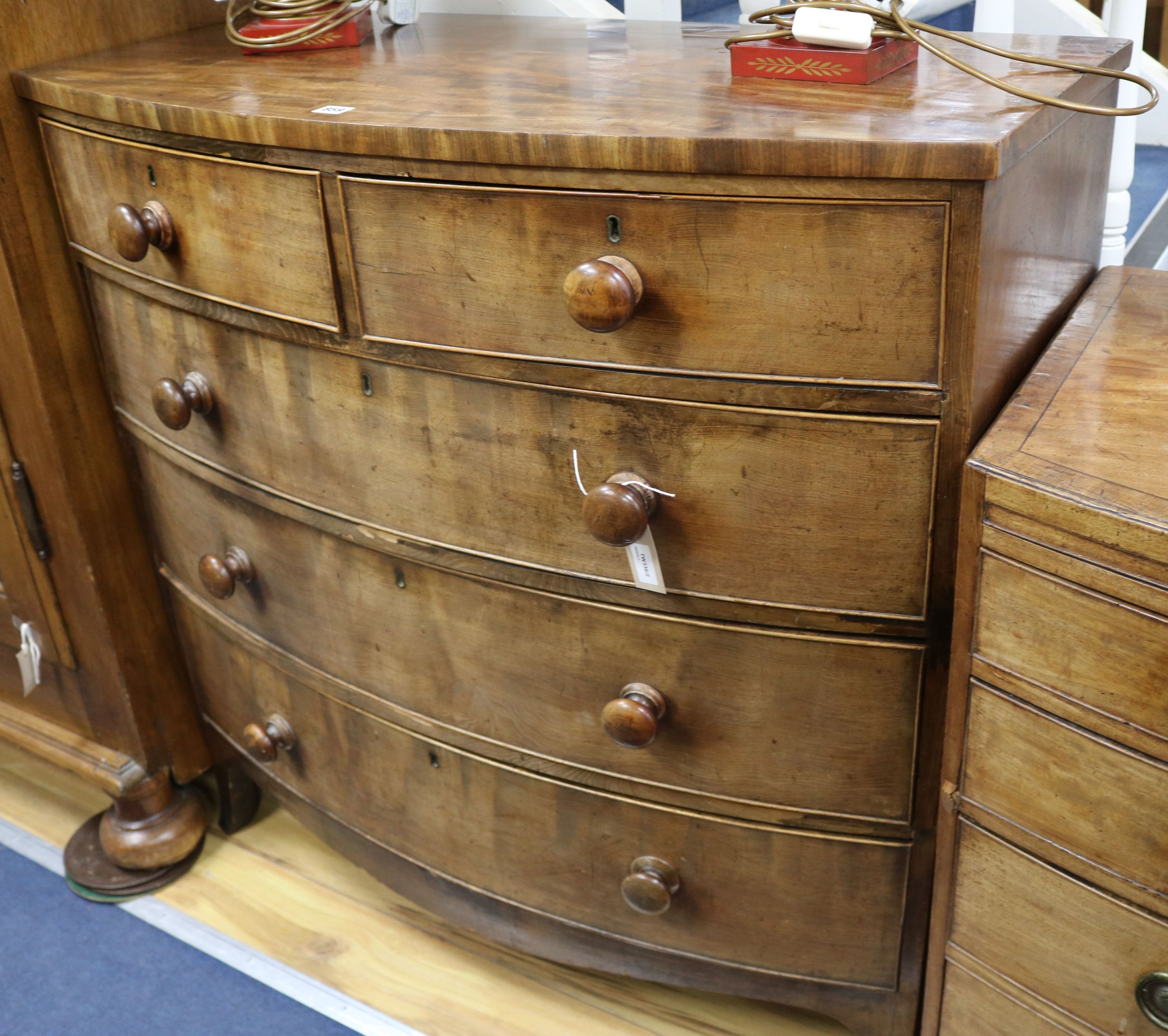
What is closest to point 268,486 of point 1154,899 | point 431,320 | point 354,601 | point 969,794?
point 354,601

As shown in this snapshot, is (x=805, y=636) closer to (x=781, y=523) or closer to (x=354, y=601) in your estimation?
(x=781, y=523)

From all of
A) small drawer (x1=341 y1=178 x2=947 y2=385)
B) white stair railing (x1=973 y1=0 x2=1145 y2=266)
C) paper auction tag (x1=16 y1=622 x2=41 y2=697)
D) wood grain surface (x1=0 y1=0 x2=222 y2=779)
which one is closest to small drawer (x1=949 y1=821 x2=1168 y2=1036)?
small drawer (x1=341 y1=178 x2=947 y2=385)

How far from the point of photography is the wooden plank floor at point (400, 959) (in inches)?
49.6

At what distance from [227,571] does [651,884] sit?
0.51m

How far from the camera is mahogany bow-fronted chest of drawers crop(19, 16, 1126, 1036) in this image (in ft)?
2.46

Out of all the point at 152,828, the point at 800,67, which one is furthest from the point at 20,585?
the point at 800,67

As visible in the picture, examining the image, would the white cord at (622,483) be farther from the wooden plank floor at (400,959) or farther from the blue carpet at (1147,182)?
the blue carpet at (1147,182)

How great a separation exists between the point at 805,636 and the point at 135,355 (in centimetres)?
74

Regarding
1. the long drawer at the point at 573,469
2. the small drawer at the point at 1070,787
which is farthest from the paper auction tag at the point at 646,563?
the small drawer at the point at 1070,787

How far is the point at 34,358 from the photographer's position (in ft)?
3.93

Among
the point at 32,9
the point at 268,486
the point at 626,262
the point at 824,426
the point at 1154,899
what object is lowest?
the point at 1154,899

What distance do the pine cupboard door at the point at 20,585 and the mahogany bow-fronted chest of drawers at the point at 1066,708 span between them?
3.41 ft

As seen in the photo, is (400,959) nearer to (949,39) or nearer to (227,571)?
(227,571)

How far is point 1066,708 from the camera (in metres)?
0.72
